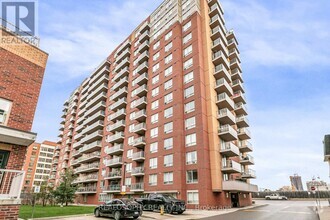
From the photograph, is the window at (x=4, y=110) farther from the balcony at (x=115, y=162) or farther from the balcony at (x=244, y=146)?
the balcony at (x=244, y=146)

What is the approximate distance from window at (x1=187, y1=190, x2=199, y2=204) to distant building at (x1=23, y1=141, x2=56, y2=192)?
325 ft

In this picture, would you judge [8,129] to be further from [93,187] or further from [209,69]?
[93,187]

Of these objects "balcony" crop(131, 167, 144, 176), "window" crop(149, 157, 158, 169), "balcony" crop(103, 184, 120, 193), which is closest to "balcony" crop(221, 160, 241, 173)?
"window" crop(149, 157, 158, 169)

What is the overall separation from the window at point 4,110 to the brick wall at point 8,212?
380 cm

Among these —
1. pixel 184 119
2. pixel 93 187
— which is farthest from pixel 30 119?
pixel 93 187

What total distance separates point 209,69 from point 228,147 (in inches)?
508

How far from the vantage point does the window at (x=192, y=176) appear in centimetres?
3072

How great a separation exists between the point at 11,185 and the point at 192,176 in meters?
24.9

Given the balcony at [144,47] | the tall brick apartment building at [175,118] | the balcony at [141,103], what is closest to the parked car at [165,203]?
the tall brick apartment building at [175,118]

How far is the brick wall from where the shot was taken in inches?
341

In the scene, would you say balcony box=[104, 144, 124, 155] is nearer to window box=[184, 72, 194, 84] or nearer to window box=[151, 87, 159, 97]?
window box=[151, 87, 159, 97]

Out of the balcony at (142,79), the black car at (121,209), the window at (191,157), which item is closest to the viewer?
the black car at (121,209)

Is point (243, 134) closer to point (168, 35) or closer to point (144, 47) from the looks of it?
point (168, 35)

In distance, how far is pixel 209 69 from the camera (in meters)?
36.8
